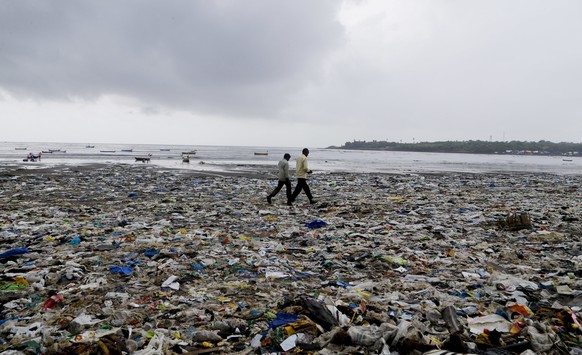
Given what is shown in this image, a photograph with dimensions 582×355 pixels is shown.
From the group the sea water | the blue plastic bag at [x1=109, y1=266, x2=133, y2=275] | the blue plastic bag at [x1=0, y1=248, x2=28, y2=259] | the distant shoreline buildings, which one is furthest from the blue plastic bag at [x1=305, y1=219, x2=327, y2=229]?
the distant shoreline buildings

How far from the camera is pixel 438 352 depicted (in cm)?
276

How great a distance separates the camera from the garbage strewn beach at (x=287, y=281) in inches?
125

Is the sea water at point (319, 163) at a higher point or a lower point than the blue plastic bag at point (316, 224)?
higher

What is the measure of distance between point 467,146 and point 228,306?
457ft

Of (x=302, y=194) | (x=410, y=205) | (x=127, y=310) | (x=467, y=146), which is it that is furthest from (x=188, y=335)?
(x=467, y=146)

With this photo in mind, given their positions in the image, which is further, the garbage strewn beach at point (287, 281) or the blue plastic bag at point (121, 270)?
the blue plastic bag at point (121, 270)

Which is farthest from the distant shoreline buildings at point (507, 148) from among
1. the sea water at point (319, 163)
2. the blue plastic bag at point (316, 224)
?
the blue plastic bag at point (316, 224)

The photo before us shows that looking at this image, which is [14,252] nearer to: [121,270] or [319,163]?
[121,270]

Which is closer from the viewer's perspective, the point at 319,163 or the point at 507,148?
the point at 319,163

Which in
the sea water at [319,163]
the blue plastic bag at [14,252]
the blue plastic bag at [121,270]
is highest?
the sea water at [319,163]

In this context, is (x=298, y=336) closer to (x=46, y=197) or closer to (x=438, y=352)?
(x=438, y=352)

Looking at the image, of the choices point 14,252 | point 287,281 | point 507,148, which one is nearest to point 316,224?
point 287,281

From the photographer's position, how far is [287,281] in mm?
4867

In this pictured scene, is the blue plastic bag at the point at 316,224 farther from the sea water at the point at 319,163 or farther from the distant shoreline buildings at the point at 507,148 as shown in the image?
the distant shoreline buildings at the point at 507,148
